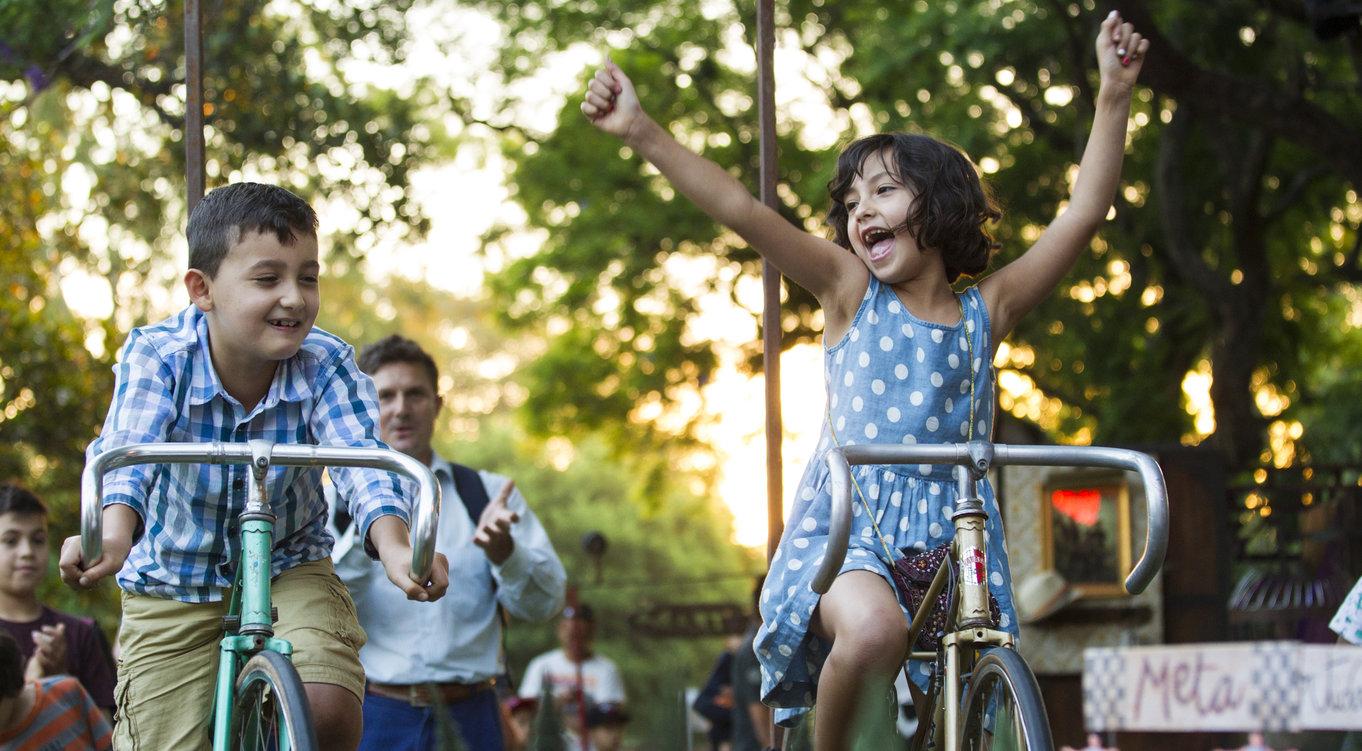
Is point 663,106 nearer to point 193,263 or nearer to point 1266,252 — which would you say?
point 1266,252

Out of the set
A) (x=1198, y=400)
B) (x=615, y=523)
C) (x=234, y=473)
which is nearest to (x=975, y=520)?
(x=234, y=473)

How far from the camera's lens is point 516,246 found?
1678cm

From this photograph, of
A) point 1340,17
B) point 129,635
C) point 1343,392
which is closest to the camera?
point 129,635

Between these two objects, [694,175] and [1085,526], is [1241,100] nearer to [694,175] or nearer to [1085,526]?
[1085,526]

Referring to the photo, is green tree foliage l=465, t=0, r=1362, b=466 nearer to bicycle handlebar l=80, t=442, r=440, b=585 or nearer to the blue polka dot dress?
the blue polka dot dress

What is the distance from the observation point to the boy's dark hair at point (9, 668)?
4.98 meters

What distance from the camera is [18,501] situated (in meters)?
5.79

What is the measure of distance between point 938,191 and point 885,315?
11.4 inches

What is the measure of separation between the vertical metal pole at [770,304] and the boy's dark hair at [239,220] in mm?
1506

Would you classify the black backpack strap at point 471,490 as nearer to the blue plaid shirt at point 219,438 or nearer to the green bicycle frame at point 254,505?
the blue plaid shirt at point 219,438

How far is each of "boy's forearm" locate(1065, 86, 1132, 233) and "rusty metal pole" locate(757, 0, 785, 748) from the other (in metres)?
0.90

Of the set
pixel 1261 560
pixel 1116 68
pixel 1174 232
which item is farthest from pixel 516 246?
pixel 1116 68

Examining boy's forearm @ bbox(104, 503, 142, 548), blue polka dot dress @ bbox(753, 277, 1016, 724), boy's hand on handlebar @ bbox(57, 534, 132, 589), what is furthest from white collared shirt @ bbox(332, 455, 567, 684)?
boy's hand on handlebar @ bbox(57, 534, 132, 589)

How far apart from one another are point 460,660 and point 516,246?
1218cm
